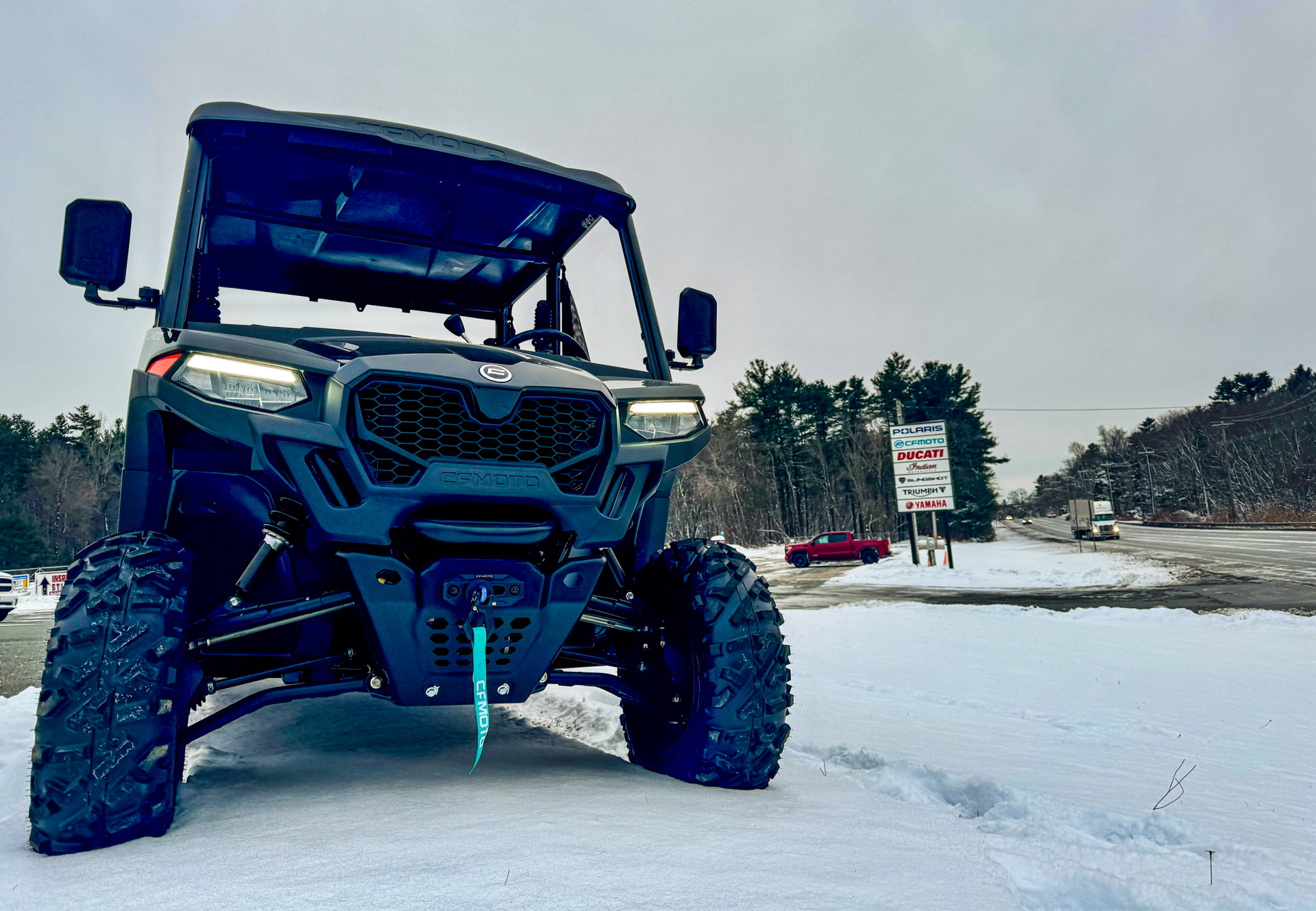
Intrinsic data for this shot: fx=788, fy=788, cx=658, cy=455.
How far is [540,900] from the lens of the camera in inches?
66.0

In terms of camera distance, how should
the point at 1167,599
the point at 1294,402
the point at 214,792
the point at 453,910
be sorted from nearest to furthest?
the point at 453,910 < the point at 214,792 < the point at 1167,599 < the point at 1294,402

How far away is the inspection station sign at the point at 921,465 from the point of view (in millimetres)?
27281

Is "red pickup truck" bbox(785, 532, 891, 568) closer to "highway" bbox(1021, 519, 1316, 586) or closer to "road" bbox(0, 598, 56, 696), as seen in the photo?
"highway" bbox(1021, 519, 1316, 586)

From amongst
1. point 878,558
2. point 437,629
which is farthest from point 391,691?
point 878,558

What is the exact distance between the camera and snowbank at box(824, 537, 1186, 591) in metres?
19.7

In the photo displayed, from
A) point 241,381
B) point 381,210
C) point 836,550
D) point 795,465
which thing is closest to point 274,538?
point 241,381

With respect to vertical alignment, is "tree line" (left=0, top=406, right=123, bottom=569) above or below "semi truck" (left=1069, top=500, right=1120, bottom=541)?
above

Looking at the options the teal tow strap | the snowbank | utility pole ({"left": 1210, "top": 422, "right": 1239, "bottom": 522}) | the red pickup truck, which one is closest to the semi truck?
the snowbank

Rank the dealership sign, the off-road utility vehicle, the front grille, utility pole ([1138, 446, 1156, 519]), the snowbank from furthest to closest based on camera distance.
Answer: utility pole ([1138, 446, 1156, 519]) < the dealership sign < the snowbank < the front grille < the off-road utility vehicle

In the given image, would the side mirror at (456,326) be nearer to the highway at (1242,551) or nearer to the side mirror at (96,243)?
the side mirror at (96,243)

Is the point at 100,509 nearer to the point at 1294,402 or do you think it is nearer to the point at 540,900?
the point at 540,900

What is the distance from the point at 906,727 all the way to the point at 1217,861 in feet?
7.88

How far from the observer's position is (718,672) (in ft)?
9.78

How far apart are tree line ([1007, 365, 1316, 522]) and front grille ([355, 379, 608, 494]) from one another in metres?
63.6
